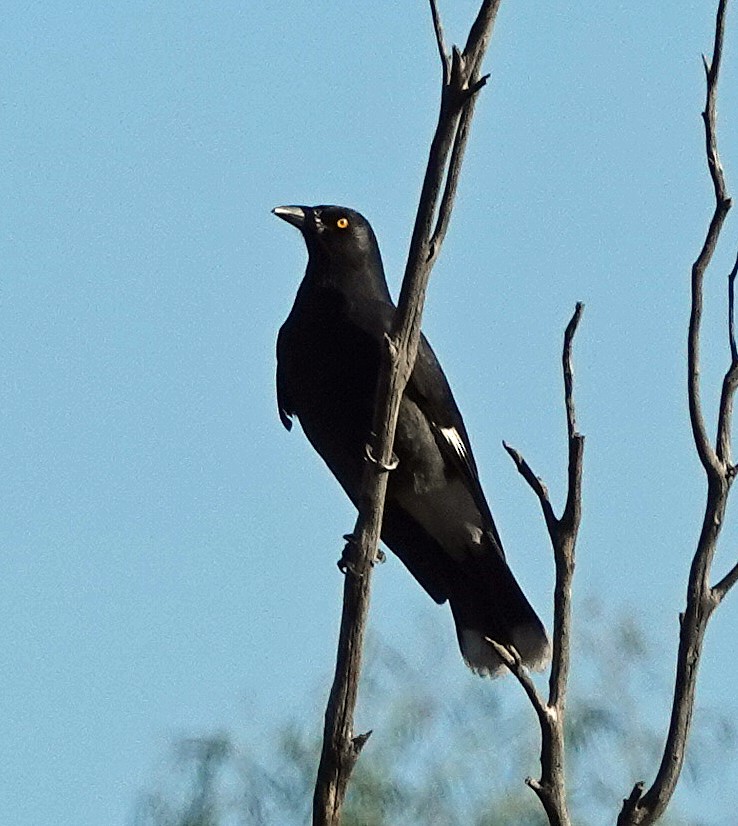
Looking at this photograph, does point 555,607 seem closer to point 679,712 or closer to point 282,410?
point 679,712

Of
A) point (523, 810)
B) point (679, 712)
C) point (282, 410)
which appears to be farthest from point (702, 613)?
point (523, 810)

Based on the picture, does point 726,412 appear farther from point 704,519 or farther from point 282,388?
point 282,388

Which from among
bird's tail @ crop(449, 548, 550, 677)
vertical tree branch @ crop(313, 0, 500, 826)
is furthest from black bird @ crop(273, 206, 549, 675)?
vertical tree branch @ crop(313, 0, 500, 826)

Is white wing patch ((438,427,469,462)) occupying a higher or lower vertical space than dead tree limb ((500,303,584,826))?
higher

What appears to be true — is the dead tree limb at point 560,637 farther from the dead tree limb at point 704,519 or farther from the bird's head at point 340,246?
the bird's head at point 340,246

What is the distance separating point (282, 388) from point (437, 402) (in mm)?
634

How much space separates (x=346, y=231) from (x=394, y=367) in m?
2.72

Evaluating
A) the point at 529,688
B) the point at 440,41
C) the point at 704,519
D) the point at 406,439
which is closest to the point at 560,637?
the point at 529,688

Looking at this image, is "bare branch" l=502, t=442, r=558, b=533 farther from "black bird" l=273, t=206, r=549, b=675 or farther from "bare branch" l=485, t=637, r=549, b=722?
"black bird" l=273, t=206, r=549, b=675

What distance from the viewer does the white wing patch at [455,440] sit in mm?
5473

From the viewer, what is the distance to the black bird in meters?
5.34

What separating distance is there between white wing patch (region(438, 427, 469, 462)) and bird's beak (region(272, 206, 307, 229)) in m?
1.02

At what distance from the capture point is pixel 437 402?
214 inches

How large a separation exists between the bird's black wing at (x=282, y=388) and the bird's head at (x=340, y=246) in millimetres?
258
